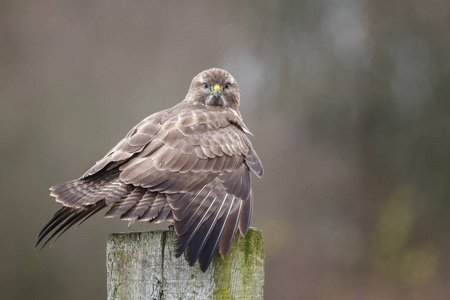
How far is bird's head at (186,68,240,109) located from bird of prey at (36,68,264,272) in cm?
105

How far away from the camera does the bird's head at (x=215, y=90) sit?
650 centimetres

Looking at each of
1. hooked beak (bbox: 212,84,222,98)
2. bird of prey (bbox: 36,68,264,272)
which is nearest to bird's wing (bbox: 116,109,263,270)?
bird of prey (bbox: 36,68,264,272)

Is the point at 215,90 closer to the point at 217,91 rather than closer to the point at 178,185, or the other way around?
the point at 217,91

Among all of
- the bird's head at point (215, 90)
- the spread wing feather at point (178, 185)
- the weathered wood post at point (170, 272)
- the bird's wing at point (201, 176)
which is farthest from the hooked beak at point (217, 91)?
the weathered wood post at point (170, 272)

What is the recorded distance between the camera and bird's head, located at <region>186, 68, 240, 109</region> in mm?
6504

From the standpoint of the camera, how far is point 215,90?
21.3 ft

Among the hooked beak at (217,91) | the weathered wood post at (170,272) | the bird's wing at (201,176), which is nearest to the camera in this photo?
the weathered wood post at (170,272)

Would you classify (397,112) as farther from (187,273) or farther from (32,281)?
(187,273)

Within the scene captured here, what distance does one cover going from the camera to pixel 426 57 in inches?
567

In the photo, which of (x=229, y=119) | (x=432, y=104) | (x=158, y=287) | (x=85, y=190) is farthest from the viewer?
(x=432, y=104)

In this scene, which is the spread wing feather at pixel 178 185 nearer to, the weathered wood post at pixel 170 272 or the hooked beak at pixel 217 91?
the weathered wood post at pixel 170 272

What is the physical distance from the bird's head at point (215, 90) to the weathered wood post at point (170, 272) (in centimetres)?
297

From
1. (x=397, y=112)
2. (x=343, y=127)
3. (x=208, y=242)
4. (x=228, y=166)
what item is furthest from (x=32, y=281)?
(x=208, y=242)

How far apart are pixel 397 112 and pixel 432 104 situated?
0.71 meters
